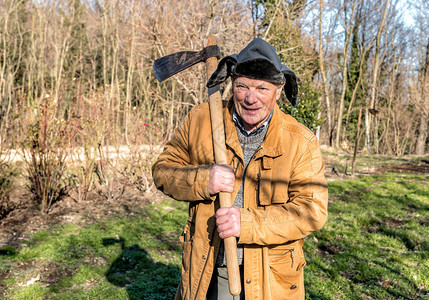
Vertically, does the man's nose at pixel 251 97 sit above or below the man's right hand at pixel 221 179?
above

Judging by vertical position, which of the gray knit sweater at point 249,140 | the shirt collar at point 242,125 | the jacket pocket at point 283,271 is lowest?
the jacket pocket at point 283,271

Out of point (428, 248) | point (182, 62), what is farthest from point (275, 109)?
point (428, 248)

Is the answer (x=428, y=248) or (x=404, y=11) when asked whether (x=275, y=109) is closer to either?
(x=428, y=248)

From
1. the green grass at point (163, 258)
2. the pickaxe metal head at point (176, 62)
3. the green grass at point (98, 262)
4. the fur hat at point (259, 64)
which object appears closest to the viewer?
the fur hat at point (259, 64)

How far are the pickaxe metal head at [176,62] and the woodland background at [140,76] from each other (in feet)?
14.5

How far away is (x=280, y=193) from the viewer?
1.80 m

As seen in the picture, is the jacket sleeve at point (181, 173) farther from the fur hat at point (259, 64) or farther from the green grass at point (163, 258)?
the green grass at point (163, 258)

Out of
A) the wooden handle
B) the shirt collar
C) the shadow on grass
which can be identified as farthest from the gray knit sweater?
the shadow on grass

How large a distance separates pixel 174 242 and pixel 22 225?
2.43 metres

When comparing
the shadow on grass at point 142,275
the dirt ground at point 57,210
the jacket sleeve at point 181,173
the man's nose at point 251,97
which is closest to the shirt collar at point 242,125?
the man's nose at point 251,97

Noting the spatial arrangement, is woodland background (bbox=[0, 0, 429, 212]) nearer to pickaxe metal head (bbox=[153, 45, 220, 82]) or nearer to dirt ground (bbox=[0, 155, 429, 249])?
dirt ground (bbox=[0, 155, 429, 249])

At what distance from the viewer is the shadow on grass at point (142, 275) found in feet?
13.7

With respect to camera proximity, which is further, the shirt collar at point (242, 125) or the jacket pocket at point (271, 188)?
the shirt collar at point (242, 125)

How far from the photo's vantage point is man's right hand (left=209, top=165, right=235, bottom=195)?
69.3 inches
